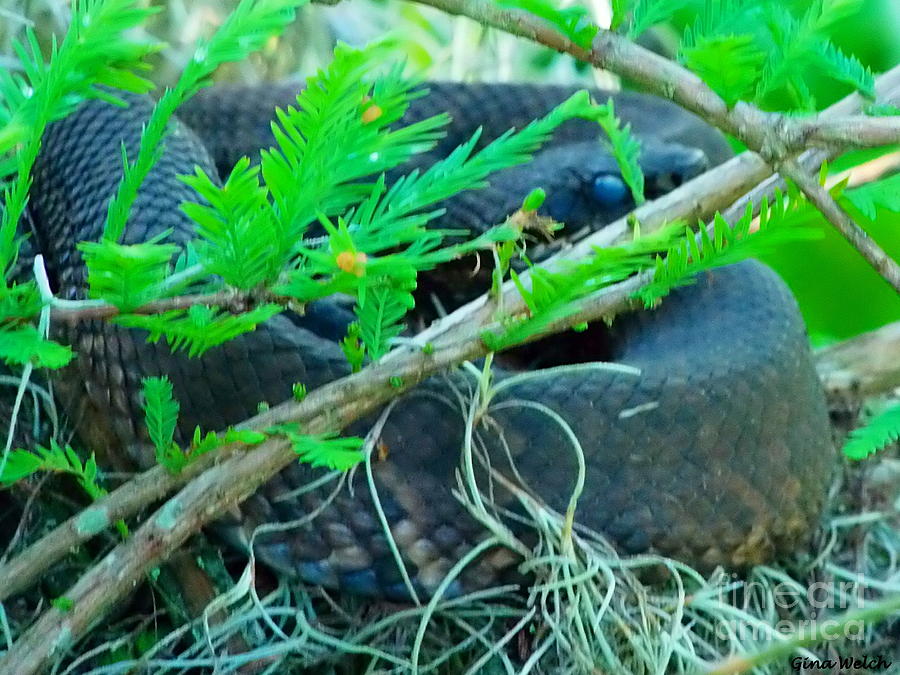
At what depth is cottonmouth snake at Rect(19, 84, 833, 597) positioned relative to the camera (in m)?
1.14

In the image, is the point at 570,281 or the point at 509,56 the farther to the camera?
the point at 509,56

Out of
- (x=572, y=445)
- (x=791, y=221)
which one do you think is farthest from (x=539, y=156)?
(x=791, y=221)

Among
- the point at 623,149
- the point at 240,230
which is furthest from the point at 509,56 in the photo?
the point at 240,230

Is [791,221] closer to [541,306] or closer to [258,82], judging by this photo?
[541,306]

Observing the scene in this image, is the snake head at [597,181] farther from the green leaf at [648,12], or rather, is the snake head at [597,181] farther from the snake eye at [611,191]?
the green leaf at [648,12]

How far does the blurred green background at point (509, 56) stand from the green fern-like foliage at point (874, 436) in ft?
2.24

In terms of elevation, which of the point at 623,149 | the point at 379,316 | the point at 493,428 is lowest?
the point at 493,428

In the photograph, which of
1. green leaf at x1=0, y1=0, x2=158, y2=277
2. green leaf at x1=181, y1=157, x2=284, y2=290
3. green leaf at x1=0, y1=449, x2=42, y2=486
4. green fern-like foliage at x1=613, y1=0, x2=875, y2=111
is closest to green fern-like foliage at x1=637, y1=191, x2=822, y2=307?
green fern-like foliage at x1=613, y1=0, x2=875, y2=111

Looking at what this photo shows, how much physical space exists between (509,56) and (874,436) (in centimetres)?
250

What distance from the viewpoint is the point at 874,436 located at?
33.0 inches

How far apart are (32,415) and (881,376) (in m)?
1.58

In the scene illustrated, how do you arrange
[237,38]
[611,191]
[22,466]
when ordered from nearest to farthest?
[237,38] < [22,466] < [611,191]

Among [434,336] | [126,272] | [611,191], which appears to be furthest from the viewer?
[611,191]

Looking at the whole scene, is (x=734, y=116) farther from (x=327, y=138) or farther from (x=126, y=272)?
(x=126, y=272)
